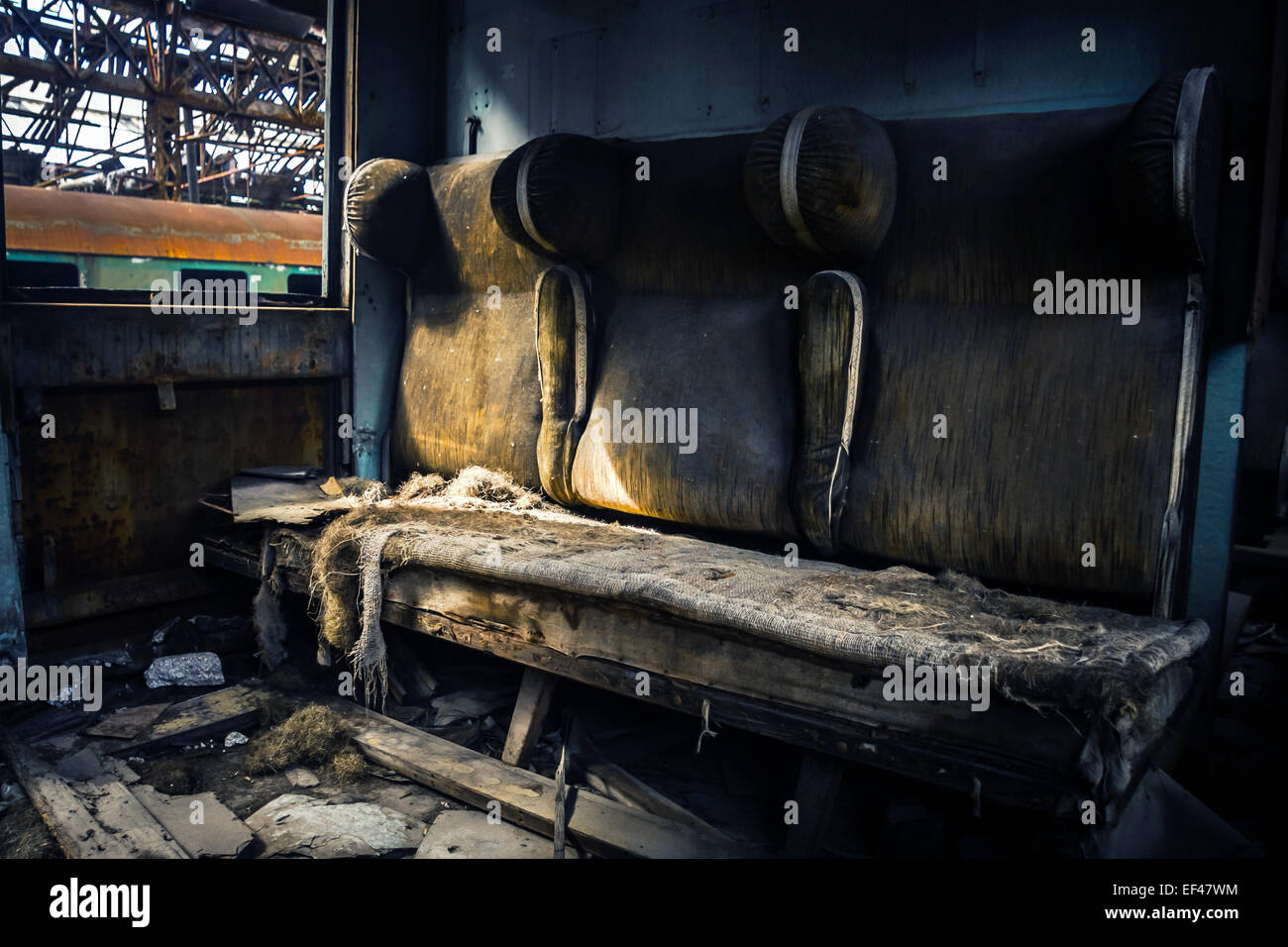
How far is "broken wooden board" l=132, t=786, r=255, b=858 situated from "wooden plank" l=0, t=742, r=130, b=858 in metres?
0.13

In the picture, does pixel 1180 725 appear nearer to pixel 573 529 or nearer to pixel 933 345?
pixel 933 345

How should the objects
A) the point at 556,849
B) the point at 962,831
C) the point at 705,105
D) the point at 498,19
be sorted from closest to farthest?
1. the point at 962,831
2. the point at 556,849
3. the point at 705,105
4. the point at 498,19

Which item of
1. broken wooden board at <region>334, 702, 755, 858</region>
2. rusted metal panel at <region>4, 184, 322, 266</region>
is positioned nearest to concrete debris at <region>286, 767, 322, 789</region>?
broken wooden board at <region>334, 702, 755, 858</region>

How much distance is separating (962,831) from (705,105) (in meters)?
2.25

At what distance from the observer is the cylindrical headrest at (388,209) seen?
11.5ft

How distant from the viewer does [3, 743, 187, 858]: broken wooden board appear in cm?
210

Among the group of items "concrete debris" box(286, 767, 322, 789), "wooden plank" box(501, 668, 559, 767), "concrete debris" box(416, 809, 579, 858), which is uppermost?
"wooden plank" box(501, 668, 559, 767)

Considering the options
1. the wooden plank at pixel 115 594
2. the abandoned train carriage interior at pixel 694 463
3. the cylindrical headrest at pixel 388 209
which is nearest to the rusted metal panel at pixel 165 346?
the abandoned train carriage interior at pixel 694 463

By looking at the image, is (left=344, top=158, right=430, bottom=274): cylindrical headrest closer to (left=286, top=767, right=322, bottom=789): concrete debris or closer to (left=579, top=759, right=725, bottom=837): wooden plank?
(left=286, top=767, right=322, bottom=789): concrete debris

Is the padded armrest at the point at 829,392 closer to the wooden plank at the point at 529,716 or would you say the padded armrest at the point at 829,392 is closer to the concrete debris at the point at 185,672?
the wooden plank at the point at 529,716

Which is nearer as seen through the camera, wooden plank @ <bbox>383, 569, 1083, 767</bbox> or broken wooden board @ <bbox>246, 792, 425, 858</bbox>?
wooden plank @ <bbox>383, 569, 1083, 767</bbox>

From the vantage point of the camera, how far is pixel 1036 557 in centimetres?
225

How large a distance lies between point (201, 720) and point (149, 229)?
18.0 feet
